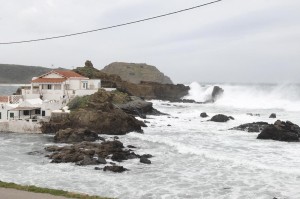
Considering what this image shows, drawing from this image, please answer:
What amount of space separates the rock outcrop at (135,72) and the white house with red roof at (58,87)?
84269 millimetres

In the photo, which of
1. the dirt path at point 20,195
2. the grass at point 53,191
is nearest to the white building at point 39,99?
the grass at point 53,191

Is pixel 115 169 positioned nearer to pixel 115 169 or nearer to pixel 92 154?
pixel 115 169

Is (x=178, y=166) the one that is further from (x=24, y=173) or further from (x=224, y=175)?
(x=24, y=173)

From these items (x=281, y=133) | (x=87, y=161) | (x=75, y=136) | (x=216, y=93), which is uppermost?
(x=216, y=93)

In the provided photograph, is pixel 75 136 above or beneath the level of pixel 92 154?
above

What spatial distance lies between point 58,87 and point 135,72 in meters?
91.3

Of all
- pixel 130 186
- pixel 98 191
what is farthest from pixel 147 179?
pixel 98 191

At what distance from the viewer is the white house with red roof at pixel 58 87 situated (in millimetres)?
50513

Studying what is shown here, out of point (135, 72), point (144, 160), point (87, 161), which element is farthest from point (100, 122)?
point (135, 72)

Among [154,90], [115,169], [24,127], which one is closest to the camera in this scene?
[115,169]

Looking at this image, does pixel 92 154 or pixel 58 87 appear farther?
pixel 58 87

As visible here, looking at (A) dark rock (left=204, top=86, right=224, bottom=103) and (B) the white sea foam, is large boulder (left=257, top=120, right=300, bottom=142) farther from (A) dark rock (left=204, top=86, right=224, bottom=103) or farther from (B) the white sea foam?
(A) dark rock (left=204, top=86, right=224, bottom=103)

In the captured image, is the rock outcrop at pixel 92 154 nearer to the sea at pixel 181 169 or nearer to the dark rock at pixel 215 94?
the sea at pixel 181 169

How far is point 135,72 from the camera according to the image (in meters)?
143
